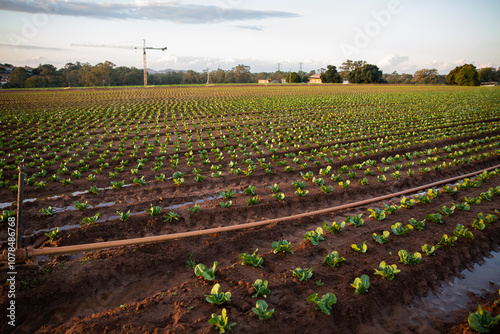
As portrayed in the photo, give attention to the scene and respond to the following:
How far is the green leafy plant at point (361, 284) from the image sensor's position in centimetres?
421

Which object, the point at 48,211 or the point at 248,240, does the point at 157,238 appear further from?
the point at 48,211

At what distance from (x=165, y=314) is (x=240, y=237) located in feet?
7.74

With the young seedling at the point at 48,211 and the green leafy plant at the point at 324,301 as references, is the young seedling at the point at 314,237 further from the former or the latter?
the young seedling at the point at 48,211

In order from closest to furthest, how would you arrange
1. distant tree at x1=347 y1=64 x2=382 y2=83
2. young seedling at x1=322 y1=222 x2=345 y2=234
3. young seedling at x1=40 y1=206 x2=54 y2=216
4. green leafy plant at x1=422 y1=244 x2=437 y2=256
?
1. green leafy plant at x1=422 y1=244 x2=437 y2=256
2. young seedling at x1=322 y1=222 x2=345 y2=234
3. young seedling at x1=40 y1=206 x2=54 y2=216
4. distant tree at x1=347 y1=64 x2=382 y2=83

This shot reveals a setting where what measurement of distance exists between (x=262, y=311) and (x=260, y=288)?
44 cm

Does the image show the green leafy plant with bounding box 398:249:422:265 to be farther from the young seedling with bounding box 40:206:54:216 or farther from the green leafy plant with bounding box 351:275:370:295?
the young seedling with bounding box 40:206:54:216

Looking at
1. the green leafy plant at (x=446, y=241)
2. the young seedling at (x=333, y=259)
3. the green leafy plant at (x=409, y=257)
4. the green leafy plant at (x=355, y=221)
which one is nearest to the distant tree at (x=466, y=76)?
the green leafy plant at (x=446, y=241)

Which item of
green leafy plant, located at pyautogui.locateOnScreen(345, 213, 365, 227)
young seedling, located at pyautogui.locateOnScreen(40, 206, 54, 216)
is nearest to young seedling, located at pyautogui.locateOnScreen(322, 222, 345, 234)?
green leafy plant, located at pyautogui.locateOnScreen(345, 213, 365, 227)

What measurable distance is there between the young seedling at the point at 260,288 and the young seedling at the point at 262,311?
0.31 metres

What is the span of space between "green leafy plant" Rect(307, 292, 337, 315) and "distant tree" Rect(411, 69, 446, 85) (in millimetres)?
139901

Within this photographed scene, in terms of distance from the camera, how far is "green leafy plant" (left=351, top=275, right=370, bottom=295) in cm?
421

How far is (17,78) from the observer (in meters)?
69.0

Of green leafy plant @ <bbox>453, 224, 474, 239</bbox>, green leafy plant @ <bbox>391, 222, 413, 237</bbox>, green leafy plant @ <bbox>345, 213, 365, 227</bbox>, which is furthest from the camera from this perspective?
green leafy plant @ <bbox>345, 213, 365, 227</bbox>

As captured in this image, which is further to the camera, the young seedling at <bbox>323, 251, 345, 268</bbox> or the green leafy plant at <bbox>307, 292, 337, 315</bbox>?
the young seedling at <bbox>323, 251, 345, 268</bbox>
